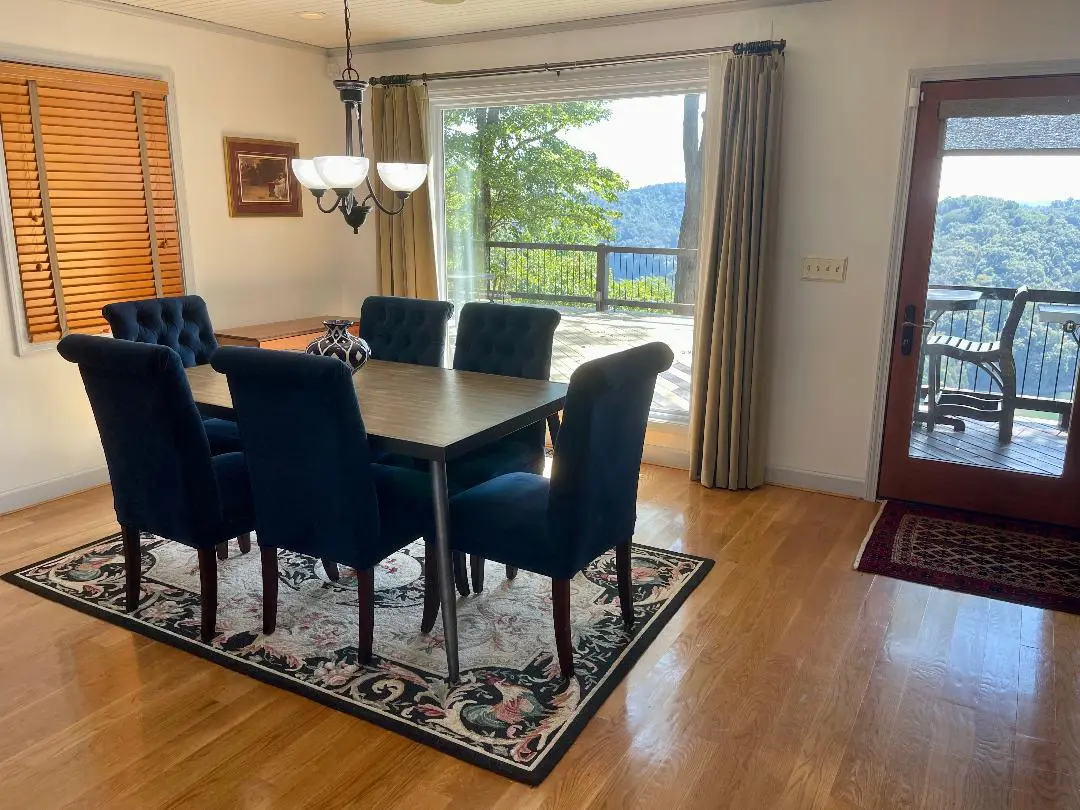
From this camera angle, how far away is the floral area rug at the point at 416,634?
7.48ft

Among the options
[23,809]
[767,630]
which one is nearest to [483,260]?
[767,630]

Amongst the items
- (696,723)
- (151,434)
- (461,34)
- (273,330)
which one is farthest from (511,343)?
(461,34)

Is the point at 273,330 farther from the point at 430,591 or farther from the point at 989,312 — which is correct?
the point at 989,312

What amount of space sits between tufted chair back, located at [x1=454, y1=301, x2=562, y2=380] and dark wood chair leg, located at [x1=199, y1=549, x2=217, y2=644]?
139cm

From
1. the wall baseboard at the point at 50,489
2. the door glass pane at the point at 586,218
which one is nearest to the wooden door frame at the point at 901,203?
the door glass pane at the point at 586,218

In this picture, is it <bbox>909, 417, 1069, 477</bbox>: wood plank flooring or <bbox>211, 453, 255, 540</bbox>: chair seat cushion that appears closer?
<bbox>211, 453, 255, 540</bbox>: chair seat cushion

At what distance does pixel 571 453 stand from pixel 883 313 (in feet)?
7.71

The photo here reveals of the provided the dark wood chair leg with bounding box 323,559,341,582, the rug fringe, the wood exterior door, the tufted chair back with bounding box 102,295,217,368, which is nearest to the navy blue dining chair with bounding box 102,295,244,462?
the tufted chair back with bounding box 102,295,217,368

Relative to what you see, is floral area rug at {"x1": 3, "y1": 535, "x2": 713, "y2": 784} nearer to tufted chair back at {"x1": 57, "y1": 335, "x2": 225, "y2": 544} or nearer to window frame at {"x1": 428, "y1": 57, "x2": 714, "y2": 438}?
tufted chair back at {"x1": 57, "y1": 335, "x2": 225, "y2": 544}

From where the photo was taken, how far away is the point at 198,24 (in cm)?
434

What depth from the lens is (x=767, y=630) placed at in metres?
2.79

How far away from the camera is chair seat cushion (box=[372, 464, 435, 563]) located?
252 cm

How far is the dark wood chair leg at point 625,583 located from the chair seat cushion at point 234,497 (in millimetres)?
1263

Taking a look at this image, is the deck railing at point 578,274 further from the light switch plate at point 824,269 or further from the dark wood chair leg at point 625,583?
the dark wood chair leg at point 625,583
